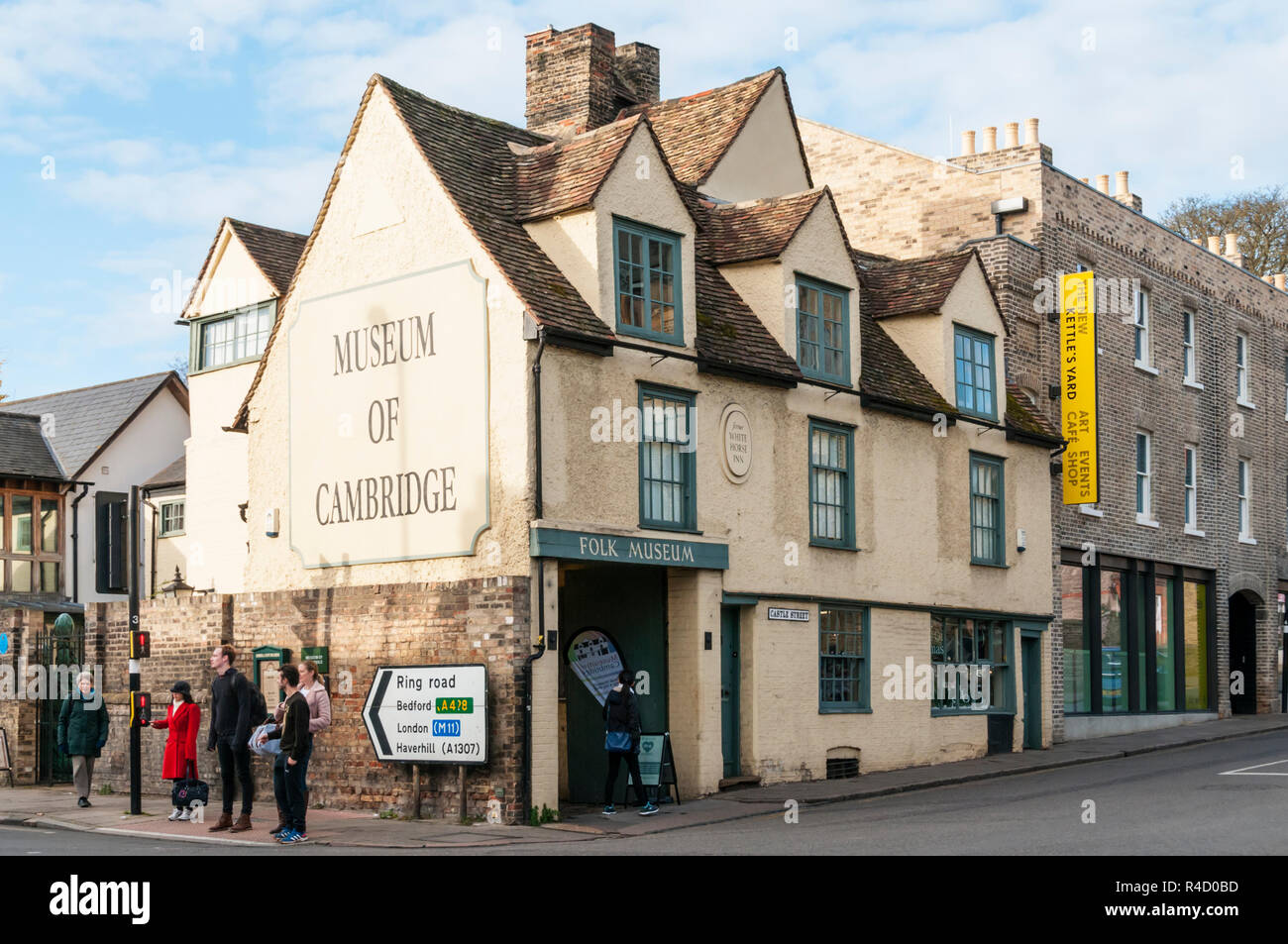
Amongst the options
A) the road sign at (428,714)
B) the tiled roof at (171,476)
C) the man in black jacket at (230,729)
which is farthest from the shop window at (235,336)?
the man in black jacket at (230,729)

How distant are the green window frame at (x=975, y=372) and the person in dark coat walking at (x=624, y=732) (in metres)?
9.51

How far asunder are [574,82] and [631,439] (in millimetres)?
9969

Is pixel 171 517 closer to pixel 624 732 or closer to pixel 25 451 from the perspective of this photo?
pixel 25 451

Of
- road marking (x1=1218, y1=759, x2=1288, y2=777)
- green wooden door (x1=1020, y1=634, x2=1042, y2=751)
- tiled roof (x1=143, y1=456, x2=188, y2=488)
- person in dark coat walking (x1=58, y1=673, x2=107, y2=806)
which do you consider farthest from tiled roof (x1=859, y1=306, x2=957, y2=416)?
tiled roof (x1=143, y1=456, x2=188, y2=488)

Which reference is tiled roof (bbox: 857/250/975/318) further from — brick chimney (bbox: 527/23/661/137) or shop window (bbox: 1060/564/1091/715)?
shop window (bbox: 1060/564/1091/715)

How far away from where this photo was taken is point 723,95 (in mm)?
26250

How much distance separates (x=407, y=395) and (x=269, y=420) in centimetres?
312

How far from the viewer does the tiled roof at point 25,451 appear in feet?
119

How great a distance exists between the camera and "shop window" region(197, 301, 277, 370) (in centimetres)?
2820

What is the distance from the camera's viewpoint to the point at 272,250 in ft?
95.4

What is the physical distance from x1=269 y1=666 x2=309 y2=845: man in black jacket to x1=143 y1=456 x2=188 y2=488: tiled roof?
66.0 ft

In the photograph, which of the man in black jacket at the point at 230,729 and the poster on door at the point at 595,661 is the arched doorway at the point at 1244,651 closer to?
the poster on door at the point at 595,661

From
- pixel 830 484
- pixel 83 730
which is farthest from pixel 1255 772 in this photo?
pixel 83 730
